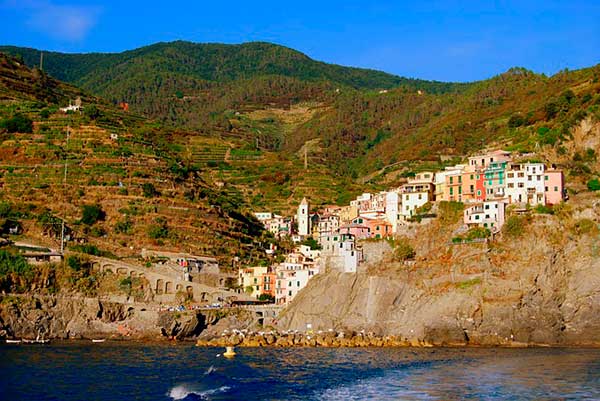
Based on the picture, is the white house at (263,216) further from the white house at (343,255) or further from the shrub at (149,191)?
the white house at (343,255)

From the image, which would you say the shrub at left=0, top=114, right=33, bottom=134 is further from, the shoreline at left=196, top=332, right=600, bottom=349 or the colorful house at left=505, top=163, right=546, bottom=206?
the colorful house at left=505, top=163, right=546, bottom=206

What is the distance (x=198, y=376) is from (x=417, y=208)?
40.2m

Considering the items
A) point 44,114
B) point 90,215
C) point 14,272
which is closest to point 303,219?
point 90,215

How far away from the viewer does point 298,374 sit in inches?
2192

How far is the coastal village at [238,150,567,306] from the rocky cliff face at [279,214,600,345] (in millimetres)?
3544

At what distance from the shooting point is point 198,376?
54312 millimetres

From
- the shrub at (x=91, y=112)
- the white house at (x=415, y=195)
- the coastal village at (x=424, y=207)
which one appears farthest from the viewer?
the shrub at (x=91, y=112)

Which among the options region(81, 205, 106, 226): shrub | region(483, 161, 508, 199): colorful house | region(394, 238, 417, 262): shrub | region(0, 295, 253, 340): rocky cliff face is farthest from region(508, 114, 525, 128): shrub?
region(81, 205, 106, 226): shrub

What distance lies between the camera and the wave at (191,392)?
4666cm

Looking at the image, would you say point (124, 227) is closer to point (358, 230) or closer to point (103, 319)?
point (103, 319)

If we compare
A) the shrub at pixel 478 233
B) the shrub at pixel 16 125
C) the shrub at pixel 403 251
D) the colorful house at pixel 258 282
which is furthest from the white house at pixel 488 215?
the shrub at pixel 16 125

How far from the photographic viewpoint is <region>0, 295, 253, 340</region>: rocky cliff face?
81.8 m

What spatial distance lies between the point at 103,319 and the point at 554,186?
147ft

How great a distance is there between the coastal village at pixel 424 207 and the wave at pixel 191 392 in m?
34.0
